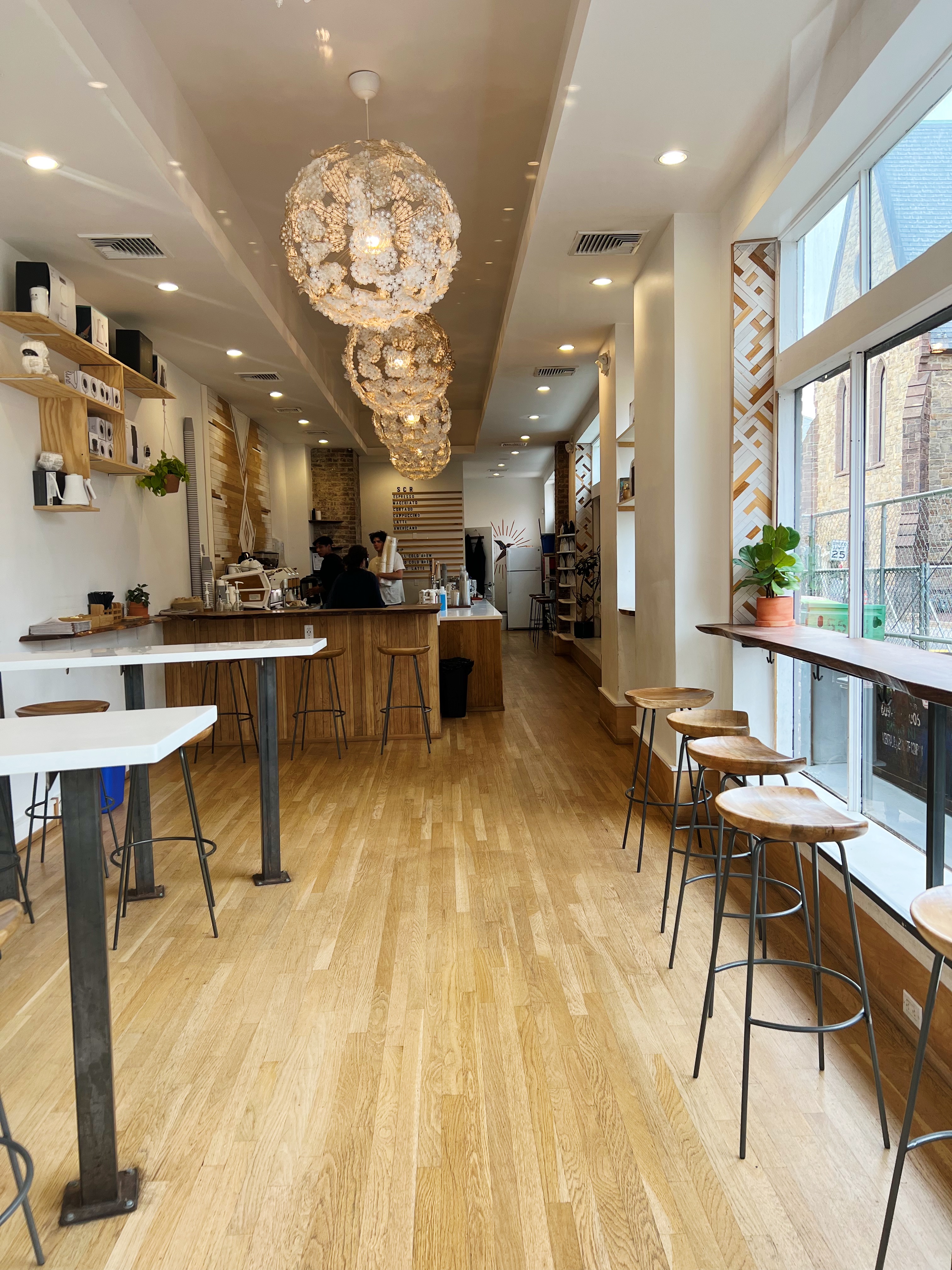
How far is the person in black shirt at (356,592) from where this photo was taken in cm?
669

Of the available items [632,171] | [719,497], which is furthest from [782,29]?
[719,497]

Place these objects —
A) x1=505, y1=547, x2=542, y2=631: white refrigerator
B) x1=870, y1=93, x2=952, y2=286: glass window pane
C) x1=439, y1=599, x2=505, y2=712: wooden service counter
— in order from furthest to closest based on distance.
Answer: x1=505, y1=547, x2=542, y2=631: white refrigerator < x1=439, y1=599, x2=505, y2=712: wooden service counter < x1=870, y1=93, x2=952, y2=286: glass window pane

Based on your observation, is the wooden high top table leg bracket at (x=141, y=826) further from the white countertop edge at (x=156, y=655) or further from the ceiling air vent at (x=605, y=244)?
the ceiling air vent at (x=605, y=244)

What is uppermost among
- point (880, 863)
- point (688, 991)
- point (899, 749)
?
point (899, 749)

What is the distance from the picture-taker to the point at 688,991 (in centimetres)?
265

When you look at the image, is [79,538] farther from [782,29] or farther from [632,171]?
[782,29]

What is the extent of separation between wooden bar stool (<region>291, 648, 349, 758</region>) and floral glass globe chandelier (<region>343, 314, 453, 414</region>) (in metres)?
2.17

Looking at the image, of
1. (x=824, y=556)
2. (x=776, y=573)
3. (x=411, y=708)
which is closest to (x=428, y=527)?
(x=411, y=708)

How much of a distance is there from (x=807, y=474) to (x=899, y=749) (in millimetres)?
1480

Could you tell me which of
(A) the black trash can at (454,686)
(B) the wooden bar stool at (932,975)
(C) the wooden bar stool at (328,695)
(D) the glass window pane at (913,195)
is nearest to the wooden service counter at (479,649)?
(A) the black trash can at (454,686)

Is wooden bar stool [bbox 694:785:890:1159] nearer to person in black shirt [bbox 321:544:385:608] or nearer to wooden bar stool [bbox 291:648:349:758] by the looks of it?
wooden bar stool [bbox 291:648:349:758]

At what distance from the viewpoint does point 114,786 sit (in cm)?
485

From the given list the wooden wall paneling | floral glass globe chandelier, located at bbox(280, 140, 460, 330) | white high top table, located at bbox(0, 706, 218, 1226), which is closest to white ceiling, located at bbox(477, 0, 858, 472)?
the wooden wall paneling

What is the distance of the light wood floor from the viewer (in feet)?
5.52
